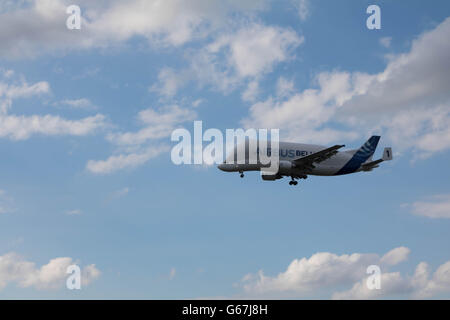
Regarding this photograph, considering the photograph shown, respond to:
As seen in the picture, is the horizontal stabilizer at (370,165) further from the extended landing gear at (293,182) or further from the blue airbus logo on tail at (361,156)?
the extended landing gear at (293,182)

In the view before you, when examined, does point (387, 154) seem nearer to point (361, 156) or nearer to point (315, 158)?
point (361, 156)

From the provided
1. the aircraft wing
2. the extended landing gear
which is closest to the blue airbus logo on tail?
the aircraft wing

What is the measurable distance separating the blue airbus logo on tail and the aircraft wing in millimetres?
6907

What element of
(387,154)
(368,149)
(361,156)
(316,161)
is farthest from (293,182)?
(387,154)

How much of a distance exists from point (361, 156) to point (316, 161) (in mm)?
11482

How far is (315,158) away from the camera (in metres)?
80.1

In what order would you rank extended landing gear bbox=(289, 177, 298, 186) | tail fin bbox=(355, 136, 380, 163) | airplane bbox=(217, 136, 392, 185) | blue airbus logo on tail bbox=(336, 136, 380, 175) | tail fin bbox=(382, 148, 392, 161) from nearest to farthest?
1. airplane bbox=(217, 136, 392, 185)
2. extended landing gear bbox=(289, 177, 298, 186)
3. blue airbus logo on tail bbox=(336, 136, 380, 175)
4. tail fin bbox=(382, 148, 392, 161)
5. tail fin bbox=(355, 136, 380, 163)

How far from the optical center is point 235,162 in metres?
77.3

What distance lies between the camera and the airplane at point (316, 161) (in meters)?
78.0

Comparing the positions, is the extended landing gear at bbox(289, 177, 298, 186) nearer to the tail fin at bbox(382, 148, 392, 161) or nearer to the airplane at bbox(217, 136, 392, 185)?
the airplane at bbox(217, 136, 392, 185)

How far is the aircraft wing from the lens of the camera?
78062 millimetres

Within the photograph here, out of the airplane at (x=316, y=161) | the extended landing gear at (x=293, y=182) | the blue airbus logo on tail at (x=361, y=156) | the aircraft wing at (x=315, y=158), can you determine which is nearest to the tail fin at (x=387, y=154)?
the airplane at (x=316, y=161)
